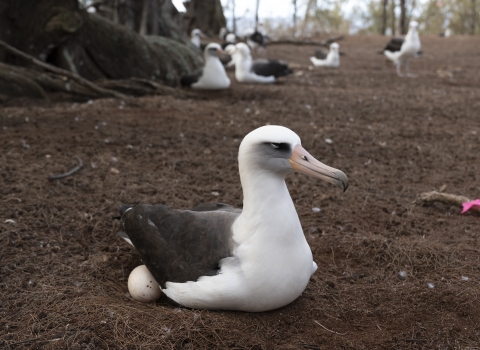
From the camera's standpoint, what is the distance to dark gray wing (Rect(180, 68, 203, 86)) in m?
10.7

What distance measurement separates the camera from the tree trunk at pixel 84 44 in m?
8.65

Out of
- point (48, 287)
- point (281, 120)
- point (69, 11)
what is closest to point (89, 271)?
point (48, 287)

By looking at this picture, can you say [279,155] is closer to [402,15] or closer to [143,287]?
[143,287]

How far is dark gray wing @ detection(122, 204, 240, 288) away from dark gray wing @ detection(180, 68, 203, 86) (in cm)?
749

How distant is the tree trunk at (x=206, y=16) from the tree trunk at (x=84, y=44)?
14744mm

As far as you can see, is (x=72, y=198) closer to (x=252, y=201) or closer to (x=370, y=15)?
(x=252, y=201)

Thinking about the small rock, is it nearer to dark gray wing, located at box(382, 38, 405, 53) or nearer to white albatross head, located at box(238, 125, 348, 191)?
white albatross head, located at box(238, 125, 348, 191)

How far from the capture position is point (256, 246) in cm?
296

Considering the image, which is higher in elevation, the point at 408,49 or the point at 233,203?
the point at 408,49

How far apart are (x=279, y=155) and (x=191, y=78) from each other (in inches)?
323

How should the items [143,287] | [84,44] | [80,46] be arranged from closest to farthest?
[143,287]
[80,46]
[84,44]

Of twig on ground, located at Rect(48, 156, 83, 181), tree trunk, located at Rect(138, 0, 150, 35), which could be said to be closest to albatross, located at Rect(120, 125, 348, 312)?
twig on ground, located at Rect(48, 156, 83, 181)

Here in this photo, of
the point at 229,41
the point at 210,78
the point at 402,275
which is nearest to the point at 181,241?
the point at 402,275

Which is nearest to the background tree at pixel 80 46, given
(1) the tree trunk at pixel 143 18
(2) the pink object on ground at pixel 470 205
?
(1) the tree trunk at pixel 143 18
